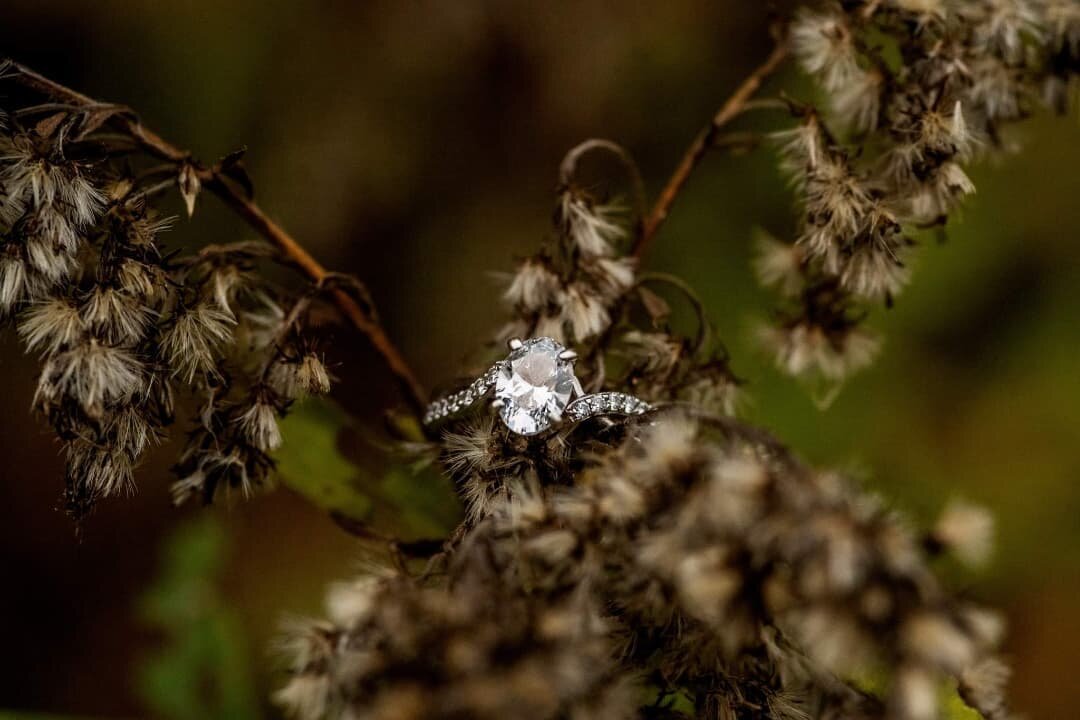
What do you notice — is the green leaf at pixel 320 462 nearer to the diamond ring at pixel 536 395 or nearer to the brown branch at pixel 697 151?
the diamond ring at pixel 536 395

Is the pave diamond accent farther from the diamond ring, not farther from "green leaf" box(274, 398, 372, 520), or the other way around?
"green leaf" box(274, 398, 372, 520)

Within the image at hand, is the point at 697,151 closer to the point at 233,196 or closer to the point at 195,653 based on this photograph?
the point at 233,196

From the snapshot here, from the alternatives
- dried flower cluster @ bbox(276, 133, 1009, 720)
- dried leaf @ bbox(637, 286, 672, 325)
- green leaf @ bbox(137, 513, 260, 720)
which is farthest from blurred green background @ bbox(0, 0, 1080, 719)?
dried flower cluster @ bbox(276, 133, 1009, 720)

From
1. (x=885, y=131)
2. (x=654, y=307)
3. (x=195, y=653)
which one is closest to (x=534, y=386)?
(x=654, y=307)

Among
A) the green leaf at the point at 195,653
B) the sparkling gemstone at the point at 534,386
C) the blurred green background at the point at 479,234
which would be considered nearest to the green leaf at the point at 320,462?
the sparkling gemstone at the point at 534,386

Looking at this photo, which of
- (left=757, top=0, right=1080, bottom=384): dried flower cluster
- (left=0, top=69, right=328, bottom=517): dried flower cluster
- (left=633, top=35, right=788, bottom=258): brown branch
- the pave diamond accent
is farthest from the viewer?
(left=633, top=35, right=788, bottom=258): brown branch
